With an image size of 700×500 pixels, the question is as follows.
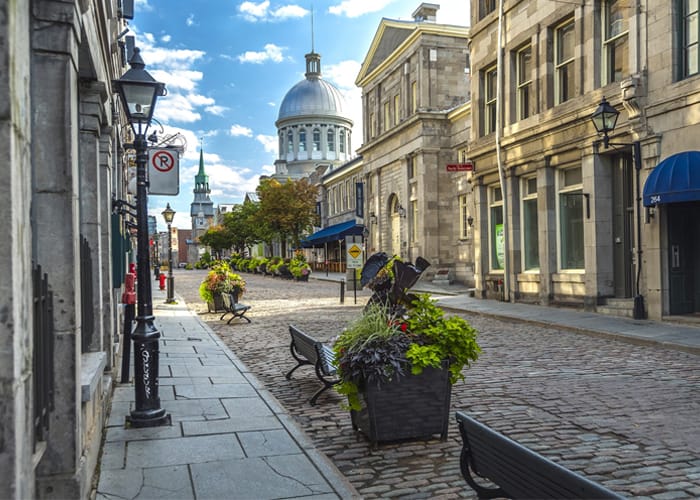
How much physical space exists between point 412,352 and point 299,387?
3253mm

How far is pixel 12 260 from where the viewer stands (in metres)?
2.67

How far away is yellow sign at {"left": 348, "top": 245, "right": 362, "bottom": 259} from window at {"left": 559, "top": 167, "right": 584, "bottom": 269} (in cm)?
792

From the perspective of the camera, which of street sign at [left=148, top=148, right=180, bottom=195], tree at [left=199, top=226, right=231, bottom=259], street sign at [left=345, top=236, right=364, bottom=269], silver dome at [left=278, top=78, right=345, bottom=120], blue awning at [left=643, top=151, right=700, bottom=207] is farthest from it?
silver dome at [left=278, top=78, right=345, bottom=120]

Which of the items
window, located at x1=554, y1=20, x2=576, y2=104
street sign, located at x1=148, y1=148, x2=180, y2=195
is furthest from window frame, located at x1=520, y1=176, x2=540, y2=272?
street sign, located at x1=148, y1=148, x2=180, y2=195

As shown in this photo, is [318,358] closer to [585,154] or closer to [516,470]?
Result: [516,470]

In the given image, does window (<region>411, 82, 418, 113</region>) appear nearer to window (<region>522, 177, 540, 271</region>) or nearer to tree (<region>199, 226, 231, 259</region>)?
window (<region>522, 177, 540, 271</region>)

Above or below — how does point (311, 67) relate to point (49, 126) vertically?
above

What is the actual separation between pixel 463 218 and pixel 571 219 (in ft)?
Answer: 48.0

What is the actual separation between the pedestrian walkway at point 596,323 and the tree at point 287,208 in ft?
113

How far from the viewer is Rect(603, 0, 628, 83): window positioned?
50.4 ft

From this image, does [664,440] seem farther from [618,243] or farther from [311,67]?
[311,67]

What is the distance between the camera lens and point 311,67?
110125 mm

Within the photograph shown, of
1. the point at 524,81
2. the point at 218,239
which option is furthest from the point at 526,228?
the point at 218,239

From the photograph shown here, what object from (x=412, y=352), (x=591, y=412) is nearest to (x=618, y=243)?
(x=591, y=412)
